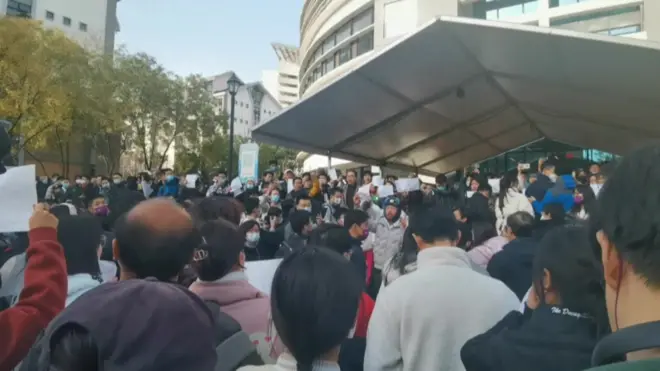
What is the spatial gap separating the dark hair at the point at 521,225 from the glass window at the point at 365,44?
30.9m

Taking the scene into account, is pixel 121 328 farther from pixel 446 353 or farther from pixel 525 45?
pixel 525 45

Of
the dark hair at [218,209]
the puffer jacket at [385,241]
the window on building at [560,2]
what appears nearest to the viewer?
the dark hair at [218,209]

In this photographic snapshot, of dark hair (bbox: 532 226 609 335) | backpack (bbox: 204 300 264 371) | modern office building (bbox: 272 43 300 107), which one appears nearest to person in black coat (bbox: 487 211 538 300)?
dark hair (bbox: 532 226 609 335)

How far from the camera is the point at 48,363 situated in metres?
1.33

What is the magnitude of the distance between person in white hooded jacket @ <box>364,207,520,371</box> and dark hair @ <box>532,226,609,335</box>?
55cm

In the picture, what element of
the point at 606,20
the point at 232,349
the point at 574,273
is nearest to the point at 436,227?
the point at 574,273

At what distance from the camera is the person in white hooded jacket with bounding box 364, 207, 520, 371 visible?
2.58 meters

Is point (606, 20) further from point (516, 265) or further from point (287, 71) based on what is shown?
point (287, 71)

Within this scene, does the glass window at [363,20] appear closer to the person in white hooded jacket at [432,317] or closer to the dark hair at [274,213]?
the dark hair at [274,213]

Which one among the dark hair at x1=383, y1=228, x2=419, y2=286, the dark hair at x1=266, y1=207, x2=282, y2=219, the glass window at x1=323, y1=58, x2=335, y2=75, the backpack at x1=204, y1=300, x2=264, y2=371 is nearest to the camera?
the backpack at x1=204, y1=300, x2=264, y2=371

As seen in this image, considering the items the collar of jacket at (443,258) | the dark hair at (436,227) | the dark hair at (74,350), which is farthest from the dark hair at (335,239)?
the dark hair at (74,350)

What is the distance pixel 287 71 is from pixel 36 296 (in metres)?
135

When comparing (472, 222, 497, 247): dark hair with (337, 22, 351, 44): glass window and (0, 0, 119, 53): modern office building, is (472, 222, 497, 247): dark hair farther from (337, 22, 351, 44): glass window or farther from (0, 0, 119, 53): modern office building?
(0, 0, 119, 53): modern office building

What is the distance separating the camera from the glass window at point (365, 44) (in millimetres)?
34375
